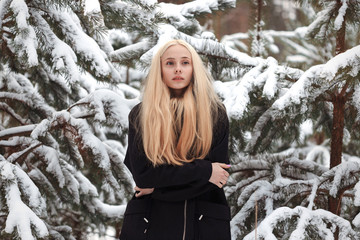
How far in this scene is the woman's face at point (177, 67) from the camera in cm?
255

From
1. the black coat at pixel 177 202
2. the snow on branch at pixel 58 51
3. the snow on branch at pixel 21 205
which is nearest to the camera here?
the black coat at pixel 177 202

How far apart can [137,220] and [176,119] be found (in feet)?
1.83

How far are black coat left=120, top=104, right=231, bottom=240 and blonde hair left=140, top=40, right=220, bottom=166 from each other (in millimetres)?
57

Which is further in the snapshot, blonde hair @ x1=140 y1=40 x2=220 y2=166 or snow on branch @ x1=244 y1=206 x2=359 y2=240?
snow on branch @ x1=244 y1=206 x2=359 y2=240

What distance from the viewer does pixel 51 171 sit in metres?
3.36

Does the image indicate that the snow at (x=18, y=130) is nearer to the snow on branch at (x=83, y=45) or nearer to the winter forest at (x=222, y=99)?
the winter forest at (x=222, y=99)

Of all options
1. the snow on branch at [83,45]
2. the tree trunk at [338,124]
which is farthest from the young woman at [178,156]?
the tree trunk at [338,124]

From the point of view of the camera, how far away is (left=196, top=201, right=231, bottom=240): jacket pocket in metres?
2.39

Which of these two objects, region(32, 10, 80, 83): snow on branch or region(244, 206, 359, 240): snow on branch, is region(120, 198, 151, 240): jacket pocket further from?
region(32, 10, 80, 83): snow on branch

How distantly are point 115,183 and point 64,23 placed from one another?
1105 millimetres

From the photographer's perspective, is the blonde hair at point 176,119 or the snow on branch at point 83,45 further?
the snow on branch at point 83,45

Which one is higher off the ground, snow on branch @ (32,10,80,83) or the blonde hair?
snow on branch @ (32,10,80,83)

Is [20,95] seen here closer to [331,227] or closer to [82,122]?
[82,122]

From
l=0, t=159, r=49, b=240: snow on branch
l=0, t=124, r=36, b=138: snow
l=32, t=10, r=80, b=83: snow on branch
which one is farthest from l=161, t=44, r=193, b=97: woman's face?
l=0, t=124, r=36, b=138: snow
